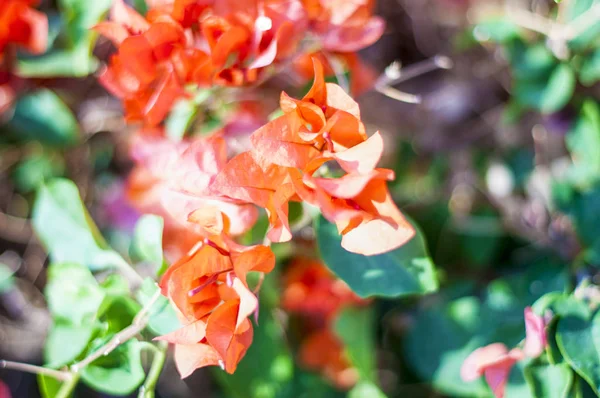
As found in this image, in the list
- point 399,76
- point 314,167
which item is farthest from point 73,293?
point 399,76

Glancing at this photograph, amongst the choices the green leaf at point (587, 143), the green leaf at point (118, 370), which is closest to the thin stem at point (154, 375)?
the green leaf at point (118, 370)

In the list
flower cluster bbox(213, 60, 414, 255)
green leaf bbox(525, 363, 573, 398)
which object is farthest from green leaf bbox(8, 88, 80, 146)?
green leaf bbox(525, 363, 573, 398)

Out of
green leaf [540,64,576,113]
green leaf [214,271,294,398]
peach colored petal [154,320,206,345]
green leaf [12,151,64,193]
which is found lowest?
green leaf [214,271,294,398]

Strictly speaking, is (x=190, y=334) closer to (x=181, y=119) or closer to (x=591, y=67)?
(x=181, y=119)

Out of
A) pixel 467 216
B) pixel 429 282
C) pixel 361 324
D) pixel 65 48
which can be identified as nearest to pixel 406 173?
pixel 467 216

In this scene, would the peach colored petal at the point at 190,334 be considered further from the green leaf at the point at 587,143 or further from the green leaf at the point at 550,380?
the green leaf at the point at 587,143

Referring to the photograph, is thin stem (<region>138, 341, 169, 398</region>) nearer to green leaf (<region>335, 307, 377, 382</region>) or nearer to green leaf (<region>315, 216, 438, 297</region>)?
green leaf (<region>315, 216, 438, 297</region>)
